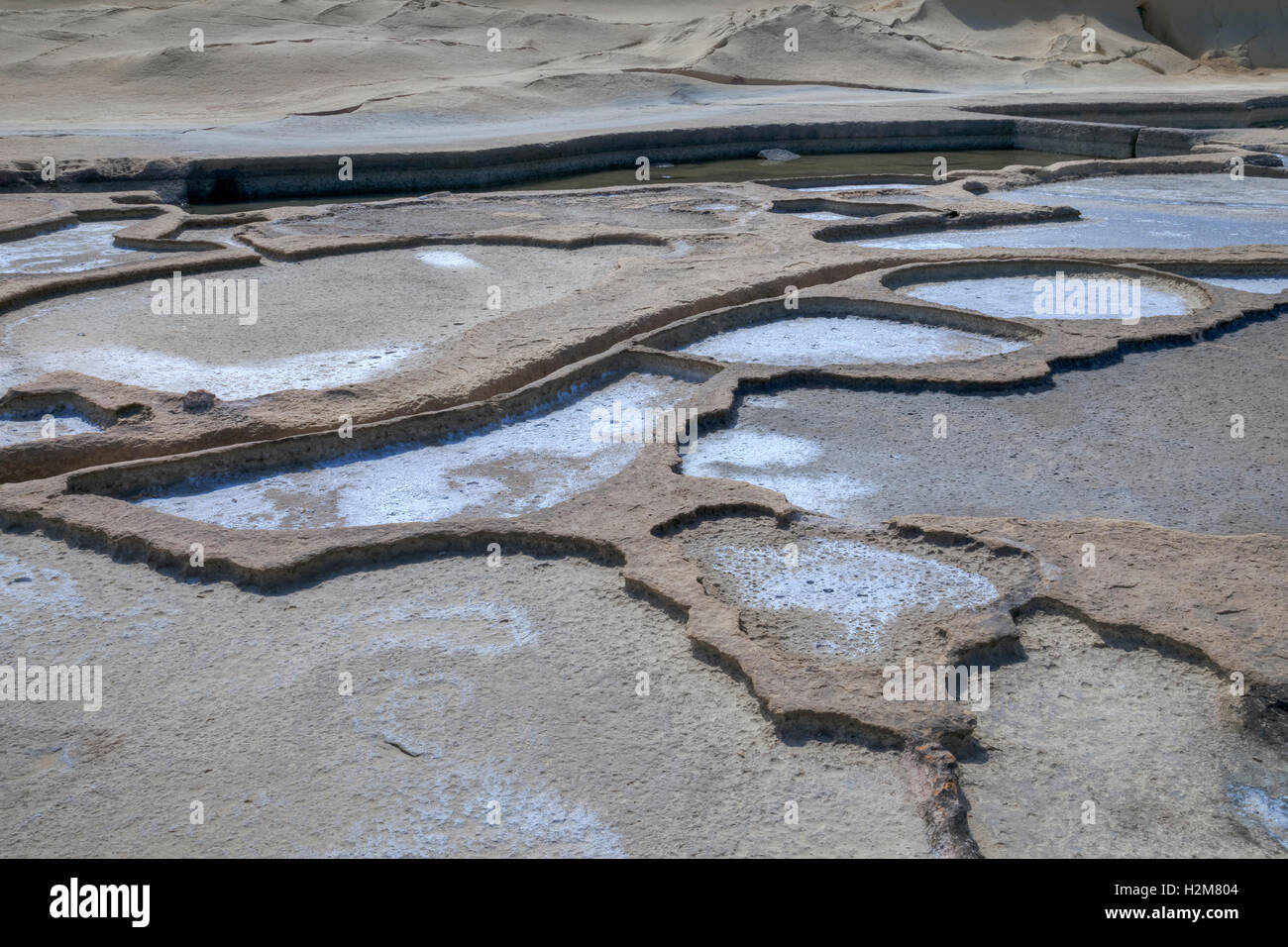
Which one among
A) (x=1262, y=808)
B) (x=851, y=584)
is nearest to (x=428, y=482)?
(x=851, y=584)

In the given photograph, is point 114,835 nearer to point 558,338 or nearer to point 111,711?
point 111,711

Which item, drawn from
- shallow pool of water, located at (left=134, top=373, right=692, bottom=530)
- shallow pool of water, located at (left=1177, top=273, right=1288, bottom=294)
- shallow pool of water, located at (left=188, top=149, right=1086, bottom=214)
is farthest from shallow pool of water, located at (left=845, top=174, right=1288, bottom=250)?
shallow pool of water, located at (left=134, top=373, right=692, bottom=530)

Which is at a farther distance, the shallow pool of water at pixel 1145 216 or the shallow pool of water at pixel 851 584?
the shallow pool of water at pixel 1145 216

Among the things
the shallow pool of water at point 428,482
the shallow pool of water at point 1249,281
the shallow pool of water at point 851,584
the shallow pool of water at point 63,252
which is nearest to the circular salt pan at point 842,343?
the shallow pool of water at point 428,482

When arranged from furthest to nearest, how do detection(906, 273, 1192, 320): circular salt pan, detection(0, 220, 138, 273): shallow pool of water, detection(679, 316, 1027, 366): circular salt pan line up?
detection(0, 220, 138, 273): shallow pool of water, detection(906, 273, 1192, 320): circular salt pan, detection(679, 316, 1027, 366): circular salt pan

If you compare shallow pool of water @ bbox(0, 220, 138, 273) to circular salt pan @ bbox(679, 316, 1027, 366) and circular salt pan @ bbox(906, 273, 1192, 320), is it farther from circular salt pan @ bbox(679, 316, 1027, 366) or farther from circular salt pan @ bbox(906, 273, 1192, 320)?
circular salt pan @ bbox(906, 273, 1192, 320)

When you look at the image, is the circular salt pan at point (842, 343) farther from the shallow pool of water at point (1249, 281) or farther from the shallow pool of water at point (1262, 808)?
the shallow pool of water at point (1262, 808)

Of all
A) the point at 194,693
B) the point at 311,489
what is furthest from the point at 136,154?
the point at 194,693

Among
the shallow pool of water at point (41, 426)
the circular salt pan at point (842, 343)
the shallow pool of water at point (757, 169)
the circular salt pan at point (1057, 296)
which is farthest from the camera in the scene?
the shallow pool of water at point (757, 169)
